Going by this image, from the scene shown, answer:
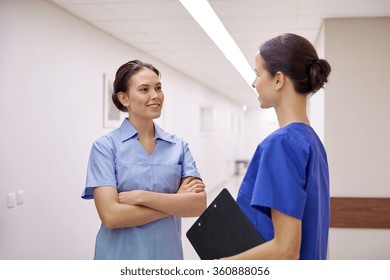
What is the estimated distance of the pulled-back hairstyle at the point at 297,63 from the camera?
1.05m

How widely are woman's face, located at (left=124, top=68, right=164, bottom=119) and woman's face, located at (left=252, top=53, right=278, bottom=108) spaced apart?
535 millimetres

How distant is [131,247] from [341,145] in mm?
2161

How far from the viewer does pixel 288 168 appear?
1.01 metres

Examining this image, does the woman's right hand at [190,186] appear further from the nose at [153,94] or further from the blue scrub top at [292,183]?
the blue scrub top at [292,183]

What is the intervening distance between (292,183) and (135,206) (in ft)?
2.08

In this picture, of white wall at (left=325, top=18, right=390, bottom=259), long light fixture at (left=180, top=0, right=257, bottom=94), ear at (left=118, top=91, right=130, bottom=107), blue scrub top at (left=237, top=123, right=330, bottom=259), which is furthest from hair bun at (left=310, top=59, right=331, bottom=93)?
white wall at (left=325, top=18, right=390, bottom=259)

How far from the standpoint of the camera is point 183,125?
6.35 metres

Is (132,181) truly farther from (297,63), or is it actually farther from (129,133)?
(297,63)

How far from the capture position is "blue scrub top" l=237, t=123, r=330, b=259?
1002 mm

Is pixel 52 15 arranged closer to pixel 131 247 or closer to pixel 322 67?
pixel 131 247

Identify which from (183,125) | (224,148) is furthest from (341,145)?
(224,148)

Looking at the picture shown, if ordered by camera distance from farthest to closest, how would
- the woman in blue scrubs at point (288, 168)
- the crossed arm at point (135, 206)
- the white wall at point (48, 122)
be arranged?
1. the white wall at point (48, 122)
2. the crossed arm at point (135, 206)
3. the woman in blue scrubs at point (288, 168)

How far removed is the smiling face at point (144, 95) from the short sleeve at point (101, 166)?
166mm

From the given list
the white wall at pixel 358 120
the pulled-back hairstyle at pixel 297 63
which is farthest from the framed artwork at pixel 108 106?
the pulled-back hairstyle at pixel 297 63
